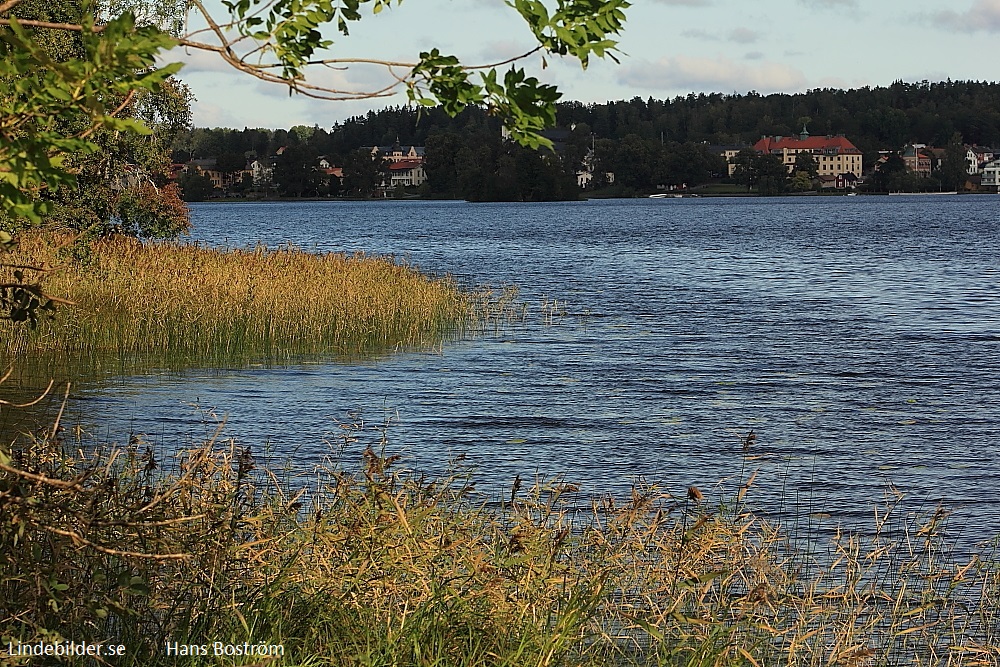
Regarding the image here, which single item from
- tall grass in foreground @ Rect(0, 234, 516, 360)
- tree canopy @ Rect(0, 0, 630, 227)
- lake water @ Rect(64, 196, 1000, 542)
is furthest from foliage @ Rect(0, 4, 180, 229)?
tall grass in foreground @ Rect(0, 234, 516, 360)

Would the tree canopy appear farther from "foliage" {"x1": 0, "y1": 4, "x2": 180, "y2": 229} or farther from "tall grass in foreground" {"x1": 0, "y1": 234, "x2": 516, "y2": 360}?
"tall grass in foreground" {"x1": 0, "y1": 234, "x2": 516, "y2": 360}

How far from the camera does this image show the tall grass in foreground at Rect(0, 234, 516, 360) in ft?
75.5

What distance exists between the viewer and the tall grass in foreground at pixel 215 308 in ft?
75.5

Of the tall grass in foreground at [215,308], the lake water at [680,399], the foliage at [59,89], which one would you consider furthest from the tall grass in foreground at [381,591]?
the tall grass in foreground at [215,308]

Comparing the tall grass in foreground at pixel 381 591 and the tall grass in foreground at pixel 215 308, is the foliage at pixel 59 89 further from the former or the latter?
the tall grass in foreground at pixel 215 308

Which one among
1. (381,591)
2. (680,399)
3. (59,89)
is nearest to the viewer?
(59,89)

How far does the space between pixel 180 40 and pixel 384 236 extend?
9614 cm

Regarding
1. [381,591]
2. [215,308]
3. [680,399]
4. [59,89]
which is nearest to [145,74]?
[59,89]

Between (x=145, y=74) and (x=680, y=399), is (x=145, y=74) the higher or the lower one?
the higher one

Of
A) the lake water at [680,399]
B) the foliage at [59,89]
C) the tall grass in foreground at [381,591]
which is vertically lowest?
the lake water at [680,399]

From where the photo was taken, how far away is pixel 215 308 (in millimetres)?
24578

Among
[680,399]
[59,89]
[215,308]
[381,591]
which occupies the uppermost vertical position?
[59,89]

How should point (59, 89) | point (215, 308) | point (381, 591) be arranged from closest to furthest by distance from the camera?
point (59, 89)
point (381, 591)
point (215, 308)

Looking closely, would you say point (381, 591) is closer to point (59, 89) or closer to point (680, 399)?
point (59, 89)
